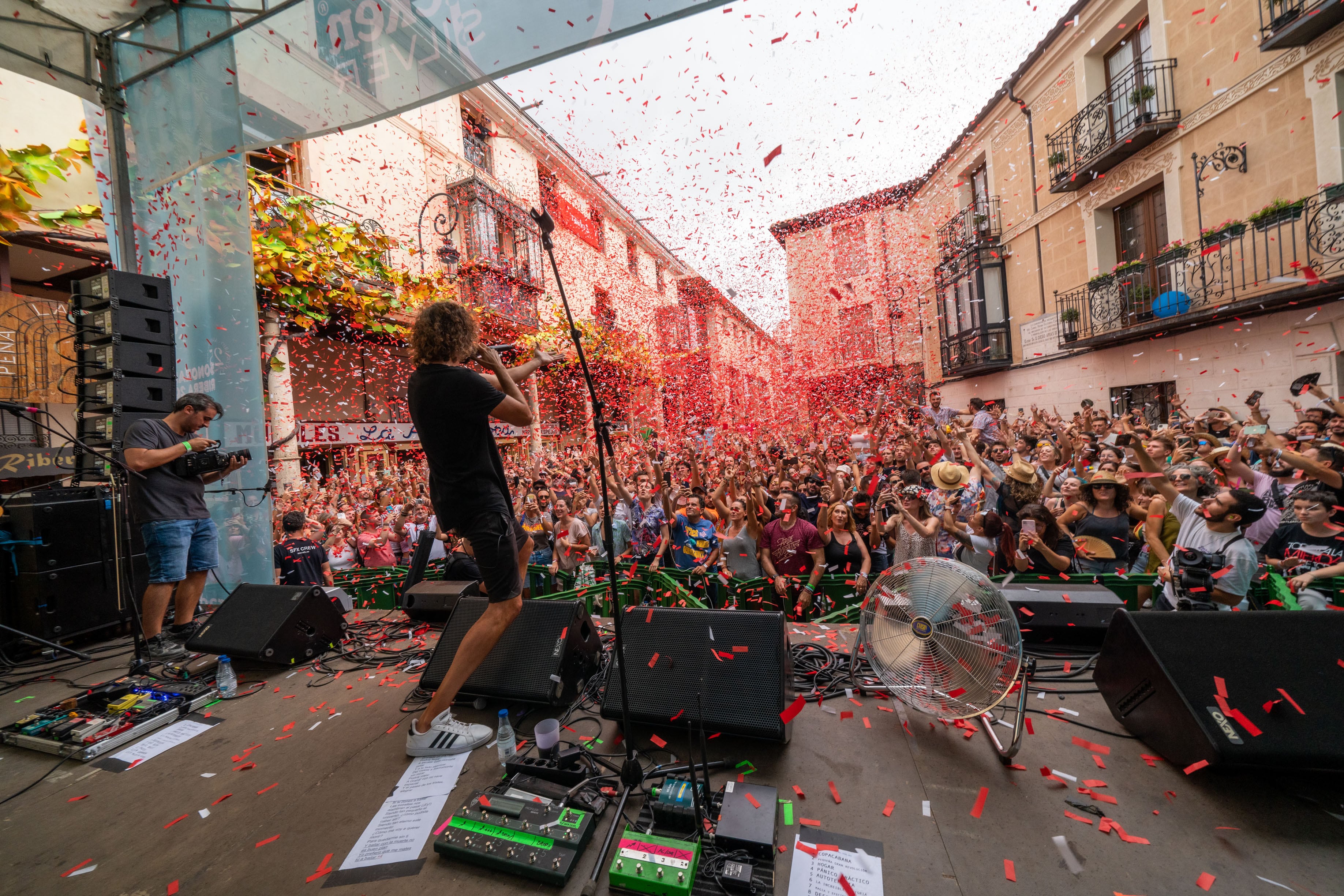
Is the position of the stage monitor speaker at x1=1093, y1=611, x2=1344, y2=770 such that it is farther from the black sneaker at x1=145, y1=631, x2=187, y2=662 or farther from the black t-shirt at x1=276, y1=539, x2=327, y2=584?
the black t-shirt at x1=276, y1=539, x2=327, y2=584

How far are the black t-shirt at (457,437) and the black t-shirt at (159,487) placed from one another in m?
2.41

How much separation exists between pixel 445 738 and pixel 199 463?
9.22 ft

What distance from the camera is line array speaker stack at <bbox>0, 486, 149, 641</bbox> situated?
3.82m

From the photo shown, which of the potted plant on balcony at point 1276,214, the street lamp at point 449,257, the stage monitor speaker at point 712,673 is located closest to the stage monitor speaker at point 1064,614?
the stage monitor speaker at point 712,673

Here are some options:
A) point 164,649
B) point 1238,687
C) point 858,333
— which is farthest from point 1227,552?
point 858,333

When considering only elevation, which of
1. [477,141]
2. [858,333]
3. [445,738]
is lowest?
[445,738]

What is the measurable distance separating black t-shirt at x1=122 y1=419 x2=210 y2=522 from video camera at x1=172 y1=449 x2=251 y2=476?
39 mm

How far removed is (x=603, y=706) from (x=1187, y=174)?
12.9 metres

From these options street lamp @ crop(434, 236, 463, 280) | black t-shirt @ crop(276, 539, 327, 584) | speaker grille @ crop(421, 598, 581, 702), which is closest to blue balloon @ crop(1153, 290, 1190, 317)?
speaker grille @ crop(421, 598, 581, 702)

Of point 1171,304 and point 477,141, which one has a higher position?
point 477,141

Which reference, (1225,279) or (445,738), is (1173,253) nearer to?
(1225,279)

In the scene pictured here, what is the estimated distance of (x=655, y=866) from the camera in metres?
1.69

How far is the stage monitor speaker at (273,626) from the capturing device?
138 inches

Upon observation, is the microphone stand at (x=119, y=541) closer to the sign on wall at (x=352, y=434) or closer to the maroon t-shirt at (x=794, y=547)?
the maroon t-shirt at (x=794, y=547)
